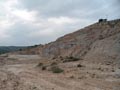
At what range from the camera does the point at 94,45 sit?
186 feet

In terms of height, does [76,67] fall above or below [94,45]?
below

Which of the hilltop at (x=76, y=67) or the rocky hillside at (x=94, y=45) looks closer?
the hilltop at (x=76, y=67)

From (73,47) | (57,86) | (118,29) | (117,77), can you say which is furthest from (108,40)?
(57,86)

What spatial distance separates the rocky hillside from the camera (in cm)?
4831

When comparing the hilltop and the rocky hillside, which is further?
the rocky hillside

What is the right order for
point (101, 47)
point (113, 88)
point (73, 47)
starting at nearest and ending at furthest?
point (113, 88)
point (101, 47)
point (73, 47)

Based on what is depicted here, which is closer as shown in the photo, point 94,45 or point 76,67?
point 76,67

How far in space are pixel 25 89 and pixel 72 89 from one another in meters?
3.53

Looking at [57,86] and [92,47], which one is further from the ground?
[92,47]

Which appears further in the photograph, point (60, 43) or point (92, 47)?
point (60, 43)

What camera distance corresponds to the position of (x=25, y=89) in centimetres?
2205

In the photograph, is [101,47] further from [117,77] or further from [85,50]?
[117,77]

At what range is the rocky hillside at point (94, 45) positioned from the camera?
48.3 m

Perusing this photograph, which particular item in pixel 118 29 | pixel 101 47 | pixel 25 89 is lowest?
pixel 25 89
